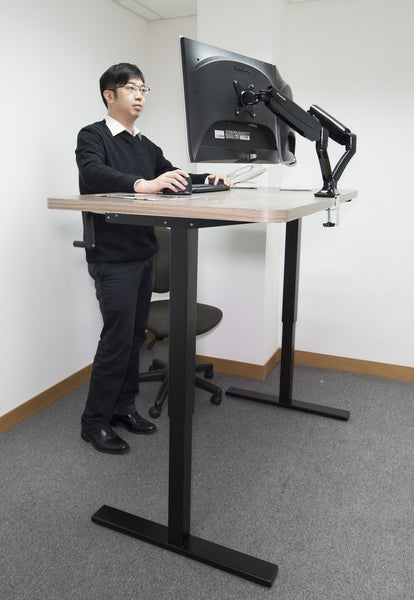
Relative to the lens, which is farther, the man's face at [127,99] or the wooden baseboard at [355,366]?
the wooden baseboard at [355,366]

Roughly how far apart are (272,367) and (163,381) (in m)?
0.77

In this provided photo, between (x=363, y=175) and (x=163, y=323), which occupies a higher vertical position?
(x=363, y=175)

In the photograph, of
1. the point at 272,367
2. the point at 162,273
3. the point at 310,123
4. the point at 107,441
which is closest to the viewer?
the point at 310,123

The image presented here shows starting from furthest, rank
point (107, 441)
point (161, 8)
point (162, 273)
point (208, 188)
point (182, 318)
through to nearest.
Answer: point (161, 8) → point (162, 273) → point (107, 441) → point (208, 188) → point (182, 318)

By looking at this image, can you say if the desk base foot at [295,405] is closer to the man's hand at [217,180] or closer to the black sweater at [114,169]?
the black sweater at [114,169]

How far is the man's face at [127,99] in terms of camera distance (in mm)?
1961

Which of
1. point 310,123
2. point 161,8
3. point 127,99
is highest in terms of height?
point 161,8

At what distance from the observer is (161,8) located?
2832mm

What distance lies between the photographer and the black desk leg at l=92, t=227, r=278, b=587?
1393 millimetres

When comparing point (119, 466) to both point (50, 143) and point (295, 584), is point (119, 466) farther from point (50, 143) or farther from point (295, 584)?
point (50, 143)

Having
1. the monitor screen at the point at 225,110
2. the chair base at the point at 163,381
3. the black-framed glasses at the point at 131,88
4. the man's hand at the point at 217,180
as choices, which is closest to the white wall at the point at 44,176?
the chair base at the point at 163,381

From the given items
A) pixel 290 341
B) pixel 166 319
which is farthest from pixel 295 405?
pixel 166 319

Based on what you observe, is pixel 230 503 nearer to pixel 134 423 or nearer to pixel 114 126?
pixel 134 423

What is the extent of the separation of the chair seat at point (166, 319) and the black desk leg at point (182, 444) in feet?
3.07
